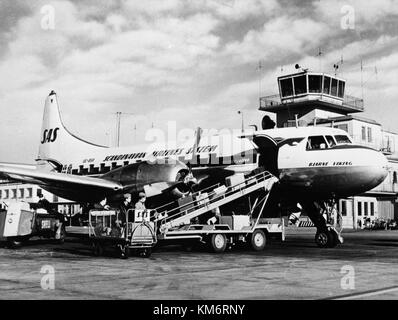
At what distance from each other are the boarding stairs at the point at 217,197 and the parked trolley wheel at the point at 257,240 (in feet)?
4.81

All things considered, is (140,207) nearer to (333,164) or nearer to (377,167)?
(333,164)

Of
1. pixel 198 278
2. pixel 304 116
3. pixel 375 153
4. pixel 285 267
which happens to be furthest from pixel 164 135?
pixel 304 116

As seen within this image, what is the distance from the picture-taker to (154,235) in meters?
15.2

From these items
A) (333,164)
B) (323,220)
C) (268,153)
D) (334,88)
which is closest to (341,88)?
(334,88)

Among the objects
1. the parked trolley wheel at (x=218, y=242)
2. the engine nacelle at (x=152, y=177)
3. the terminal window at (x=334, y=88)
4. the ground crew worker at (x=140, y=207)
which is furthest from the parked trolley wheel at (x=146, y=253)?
the terminal window at (x=334, y=88)

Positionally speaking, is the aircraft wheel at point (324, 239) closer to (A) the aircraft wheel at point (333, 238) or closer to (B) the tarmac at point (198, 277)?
(A) the aircraft wheel at point (333, 238)

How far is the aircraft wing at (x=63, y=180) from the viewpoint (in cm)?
1869

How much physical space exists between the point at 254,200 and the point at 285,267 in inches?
297

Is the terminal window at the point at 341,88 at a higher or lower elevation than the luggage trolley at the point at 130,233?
higher

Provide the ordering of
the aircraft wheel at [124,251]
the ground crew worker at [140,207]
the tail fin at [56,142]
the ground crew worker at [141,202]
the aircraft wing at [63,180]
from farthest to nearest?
1. the tail fin at [56,142]
2. the aircraft wing at [63,180]
3. the ground crew worker at [141,202]
4. the ground crew worker at [140,207]
5. the aircraft wheel at [124,251]

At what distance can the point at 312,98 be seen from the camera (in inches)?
1949

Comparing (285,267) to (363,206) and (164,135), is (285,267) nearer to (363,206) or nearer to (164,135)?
(164,135)

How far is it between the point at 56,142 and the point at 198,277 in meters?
22.1

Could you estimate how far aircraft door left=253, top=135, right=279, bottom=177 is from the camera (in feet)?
62.0
